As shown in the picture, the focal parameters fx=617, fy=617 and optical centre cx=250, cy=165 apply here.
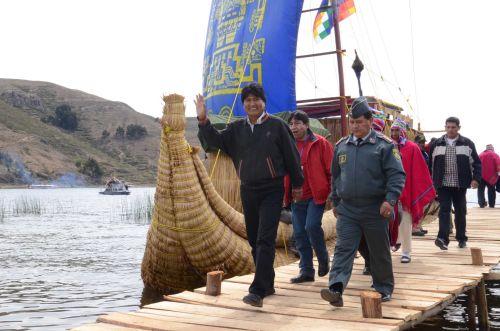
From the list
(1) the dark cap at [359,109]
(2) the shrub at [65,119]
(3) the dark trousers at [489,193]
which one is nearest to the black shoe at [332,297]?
(1) the dark cap at [359,109]

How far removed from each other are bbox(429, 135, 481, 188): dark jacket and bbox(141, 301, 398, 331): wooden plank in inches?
168

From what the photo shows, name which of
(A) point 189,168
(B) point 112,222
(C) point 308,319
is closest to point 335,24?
(A) point 189,168

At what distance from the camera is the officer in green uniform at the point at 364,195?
5.18 metres

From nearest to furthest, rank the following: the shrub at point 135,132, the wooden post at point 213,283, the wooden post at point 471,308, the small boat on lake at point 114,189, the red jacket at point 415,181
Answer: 1. the wooden post at point 213,283
2. the red jacket at point 415,181
3. the wooden post at point 471,308
4. the small boat on lake at point 114,189
5. the shrub at point 135,132

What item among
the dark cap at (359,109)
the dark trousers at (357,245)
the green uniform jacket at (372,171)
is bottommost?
the dark trousers at (357,245)

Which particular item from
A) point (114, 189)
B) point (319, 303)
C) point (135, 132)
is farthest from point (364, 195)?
point (135, 132)

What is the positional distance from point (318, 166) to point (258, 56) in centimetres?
722

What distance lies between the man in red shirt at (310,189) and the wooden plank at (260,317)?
1.46 meters

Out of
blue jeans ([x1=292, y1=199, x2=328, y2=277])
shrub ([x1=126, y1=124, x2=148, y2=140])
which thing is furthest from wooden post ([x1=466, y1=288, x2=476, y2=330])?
shrub ([x1=126, y1=124, x2=148, y2=140])

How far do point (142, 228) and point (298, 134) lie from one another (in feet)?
76.6

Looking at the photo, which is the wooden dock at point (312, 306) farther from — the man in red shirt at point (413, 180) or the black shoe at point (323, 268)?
the man in red shirt at point (413, 180)

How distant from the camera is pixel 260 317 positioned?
494 centimetres

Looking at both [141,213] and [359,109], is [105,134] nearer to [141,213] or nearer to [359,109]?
[141,213]

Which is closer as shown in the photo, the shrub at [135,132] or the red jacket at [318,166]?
the red jacket at [318,166]
